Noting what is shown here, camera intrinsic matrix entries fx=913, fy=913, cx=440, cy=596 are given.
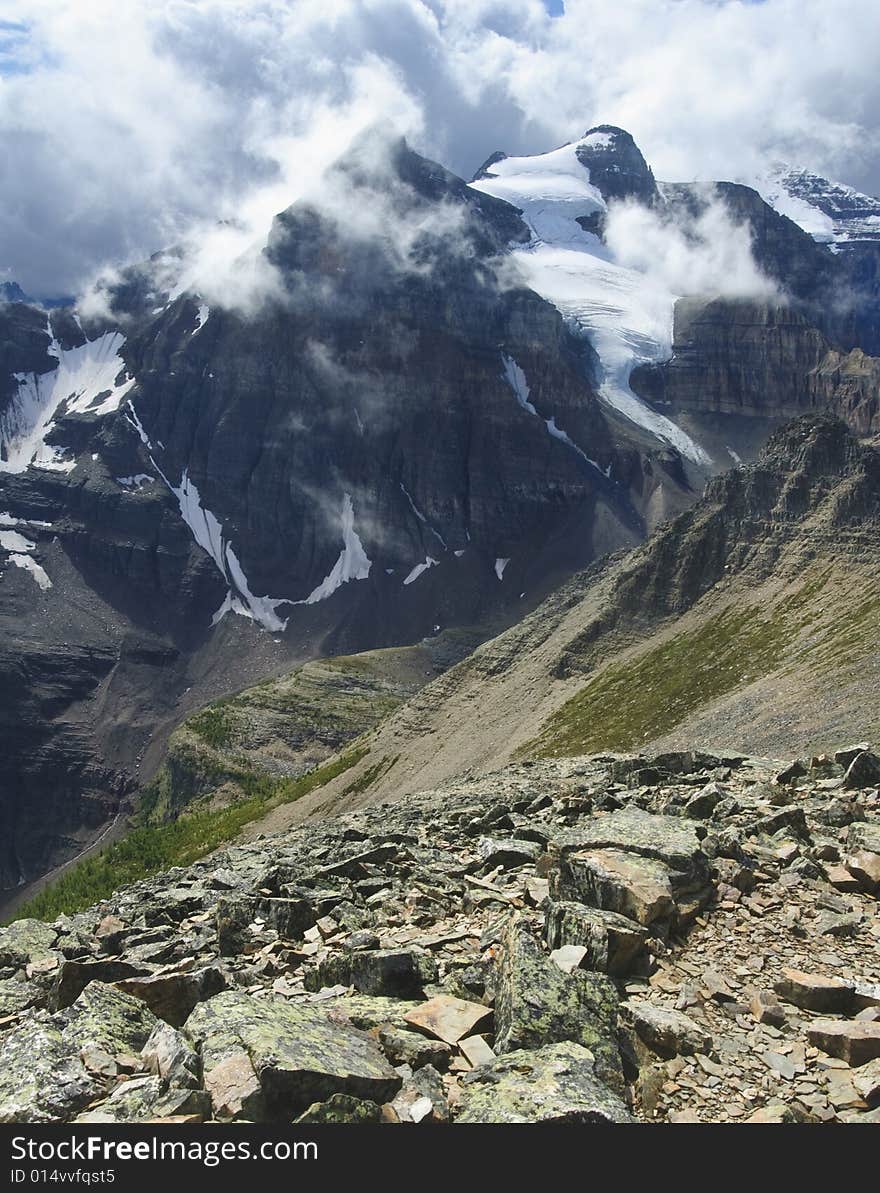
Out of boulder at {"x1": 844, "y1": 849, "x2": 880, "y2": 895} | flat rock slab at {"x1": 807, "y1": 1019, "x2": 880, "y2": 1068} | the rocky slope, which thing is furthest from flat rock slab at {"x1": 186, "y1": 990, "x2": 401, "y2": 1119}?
boulder at {"x1": 844, "y1": 849, "x2": 880, "y2": 895}

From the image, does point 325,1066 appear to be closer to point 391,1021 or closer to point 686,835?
point 391,1021

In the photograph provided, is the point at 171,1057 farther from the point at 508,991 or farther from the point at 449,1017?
the point at 508,991

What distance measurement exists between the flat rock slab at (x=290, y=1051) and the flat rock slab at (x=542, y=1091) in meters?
1.11

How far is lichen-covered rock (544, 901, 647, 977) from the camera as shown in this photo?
45.3ft

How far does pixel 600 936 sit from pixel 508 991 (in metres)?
2.29

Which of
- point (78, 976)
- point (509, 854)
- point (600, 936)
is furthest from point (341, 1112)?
point (509, 854)

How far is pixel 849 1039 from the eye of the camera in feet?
37.3

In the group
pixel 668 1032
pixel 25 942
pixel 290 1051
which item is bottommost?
pixel 25 942

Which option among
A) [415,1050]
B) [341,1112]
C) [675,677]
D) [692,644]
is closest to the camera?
[341,1112]

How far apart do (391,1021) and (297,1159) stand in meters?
3.31

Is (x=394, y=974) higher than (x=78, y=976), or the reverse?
(x=394, y=974)

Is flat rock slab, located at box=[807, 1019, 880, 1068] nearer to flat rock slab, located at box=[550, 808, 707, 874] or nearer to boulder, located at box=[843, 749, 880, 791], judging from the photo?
flat rock slab, located at box=[550, 808, 707, 874]

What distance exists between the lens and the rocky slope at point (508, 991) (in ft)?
34.4

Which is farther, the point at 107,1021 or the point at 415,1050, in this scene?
the point at 107,1021
